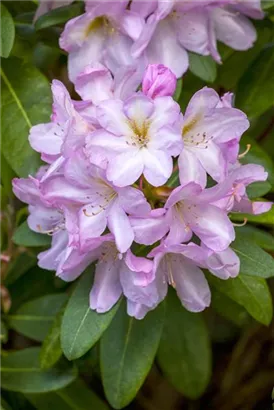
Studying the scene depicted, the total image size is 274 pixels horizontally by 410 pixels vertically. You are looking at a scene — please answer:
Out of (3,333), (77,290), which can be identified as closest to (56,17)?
(77,290)

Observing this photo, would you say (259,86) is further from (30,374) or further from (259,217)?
(30,374)

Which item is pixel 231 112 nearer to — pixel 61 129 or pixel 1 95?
pixel 61 129

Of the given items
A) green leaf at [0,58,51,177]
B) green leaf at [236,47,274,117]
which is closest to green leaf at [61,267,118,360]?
green leaf at [0,58,51,177]

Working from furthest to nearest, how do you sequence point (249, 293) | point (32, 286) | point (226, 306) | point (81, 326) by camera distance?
point (32, 286) < point (226, 306) < point (249, 293) < point (81, 326)

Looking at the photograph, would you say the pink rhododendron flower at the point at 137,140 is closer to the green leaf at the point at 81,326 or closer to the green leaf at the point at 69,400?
the green leaf at the point at 81,326

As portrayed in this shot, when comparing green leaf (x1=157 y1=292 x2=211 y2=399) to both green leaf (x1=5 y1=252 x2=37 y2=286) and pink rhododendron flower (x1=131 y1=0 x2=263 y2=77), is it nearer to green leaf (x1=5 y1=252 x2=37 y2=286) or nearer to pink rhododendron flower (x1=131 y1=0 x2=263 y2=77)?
green leaf (x1=5 y1=252 x2=37 y2=286)
